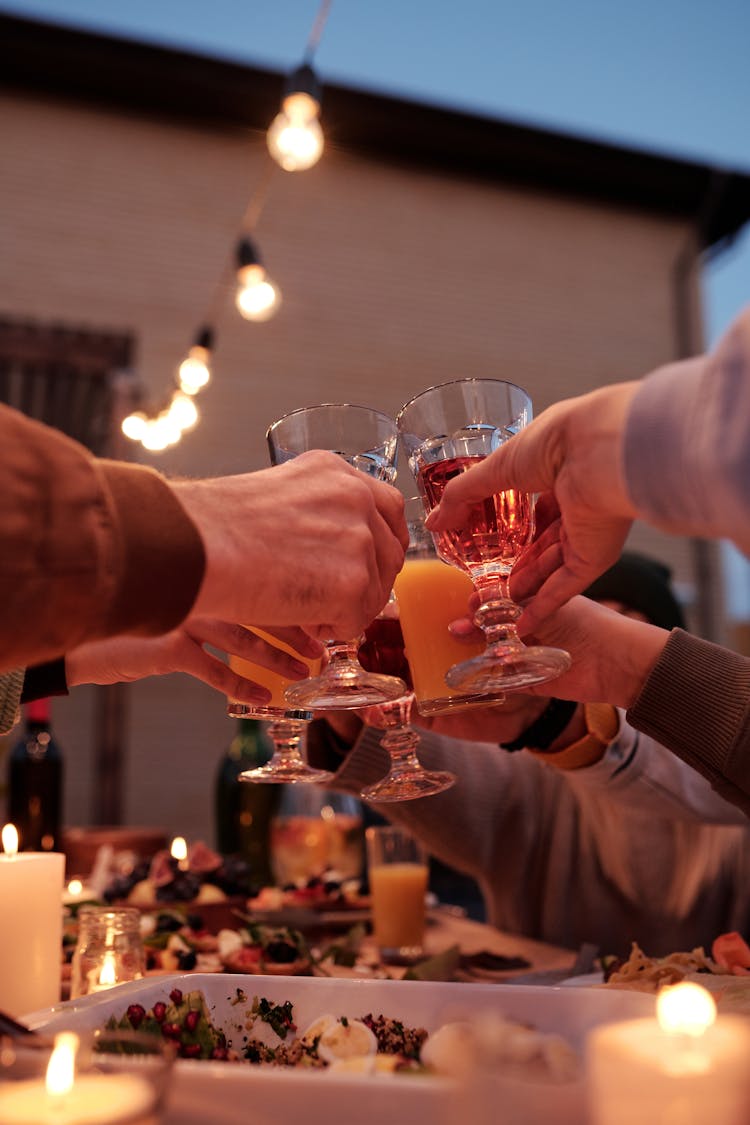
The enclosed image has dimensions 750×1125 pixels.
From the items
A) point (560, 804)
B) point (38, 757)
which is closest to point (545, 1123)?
point (560, 804)

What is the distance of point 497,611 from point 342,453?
25 centimetres

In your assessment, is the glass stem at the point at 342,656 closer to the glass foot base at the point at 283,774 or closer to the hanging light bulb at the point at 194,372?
the glass foot base at the point at 283,774

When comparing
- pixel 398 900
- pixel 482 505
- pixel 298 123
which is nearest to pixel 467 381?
pixel 482 505

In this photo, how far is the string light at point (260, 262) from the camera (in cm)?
325

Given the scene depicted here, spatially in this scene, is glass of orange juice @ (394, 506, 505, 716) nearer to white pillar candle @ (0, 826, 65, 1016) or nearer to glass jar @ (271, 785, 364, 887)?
white pillar candle @ (0, 826, 65, 1016)

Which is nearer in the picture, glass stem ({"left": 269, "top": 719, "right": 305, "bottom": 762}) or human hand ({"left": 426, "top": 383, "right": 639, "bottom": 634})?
human hand ({"left": 426, "top": 383, "right": 639, "bottom": 634})

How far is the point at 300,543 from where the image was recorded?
89 centimetres

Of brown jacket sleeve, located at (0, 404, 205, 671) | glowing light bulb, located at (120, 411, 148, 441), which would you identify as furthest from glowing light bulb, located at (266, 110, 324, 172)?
brown jacket sleeve, located at (0, 404, 205, 671)

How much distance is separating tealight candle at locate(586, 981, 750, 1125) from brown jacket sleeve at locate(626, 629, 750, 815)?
711 millimetres

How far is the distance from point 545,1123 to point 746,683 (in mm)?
855

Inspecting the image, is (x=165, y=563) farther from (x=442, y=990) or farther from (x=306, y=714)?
(x=306, y=714)

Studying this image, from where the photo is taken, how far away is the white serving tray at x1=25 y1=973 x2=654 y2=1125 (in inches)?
16.7

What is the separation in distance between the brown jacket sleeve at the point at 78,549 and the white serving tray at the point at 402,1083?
0.29m

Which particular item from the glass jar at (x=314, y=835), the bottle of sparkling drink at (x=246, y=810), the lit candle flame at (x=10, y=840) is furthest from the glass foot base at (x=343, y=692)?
the bottle of sparkling drink at (x=246, y=810)
